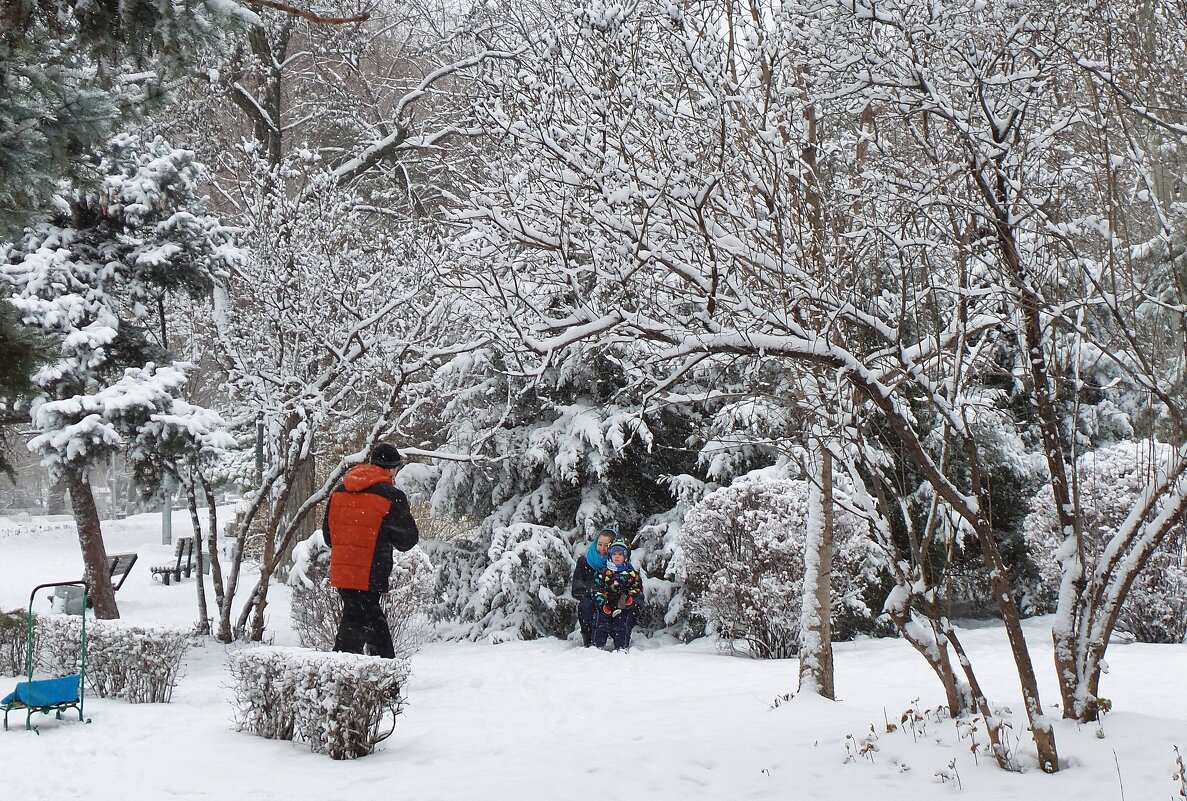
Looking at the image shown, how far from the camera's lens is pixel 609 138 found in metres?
4.27

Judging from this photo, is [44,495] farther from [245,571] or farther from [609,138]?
[609,138]

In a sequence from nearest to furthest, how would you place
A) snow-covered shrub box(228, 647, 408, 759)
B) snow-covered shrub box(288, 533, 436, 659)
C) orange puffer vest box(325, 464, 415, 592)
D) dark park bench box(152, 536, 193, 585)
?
snow-covered shrub box(228, 647, 408, 759) → orange puffer vest box(325, 464, 415, 592) → snow-covered shrub box(288, 533, 436, 659) → dark park bench box(152, 536, 193, 585)

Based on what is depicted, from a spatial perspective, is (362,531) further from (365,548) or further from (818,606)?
(818,606)

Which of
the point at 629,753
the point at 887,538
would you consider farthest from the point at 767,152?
the point at 629,753

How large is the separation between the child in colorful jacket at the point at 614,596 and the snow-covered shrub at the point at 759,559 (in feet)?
2.38

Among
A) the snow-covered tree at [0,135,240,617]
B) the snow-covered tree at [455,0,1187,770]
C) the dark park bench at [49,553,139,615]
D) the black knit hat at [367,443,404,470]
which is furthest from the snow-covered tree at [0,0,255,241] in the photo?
the dark park bench at [49,553,139,615]

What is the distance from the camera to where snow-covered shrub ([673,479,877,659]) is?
9.31 meters

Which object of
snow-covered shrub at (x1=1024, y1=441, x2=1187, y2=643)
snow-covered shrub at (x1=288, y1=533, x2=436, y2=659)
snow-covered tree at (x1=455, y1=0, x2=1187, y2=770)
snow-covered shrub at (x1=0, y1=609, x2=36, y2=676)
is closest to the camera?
snow-covered tree at (x1=455, y1=0, x2=1187, y2=770)

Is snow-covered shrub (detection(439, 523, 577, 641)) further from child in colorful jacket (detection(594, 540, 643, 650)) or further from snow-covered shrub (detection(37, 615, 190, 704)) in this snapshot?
Result: snow-covered shrub (detection(37, 615, 190, 704))

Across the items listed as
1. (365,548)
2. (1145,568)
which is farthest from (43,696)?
(1145,568)

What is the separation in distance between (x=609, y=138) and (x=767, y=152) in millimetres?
709

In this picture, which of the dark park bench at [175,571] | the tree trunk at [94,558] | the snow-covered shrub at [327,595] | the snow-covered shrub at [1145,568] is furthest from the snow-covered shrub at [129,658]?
the dark park bench at [175,571]

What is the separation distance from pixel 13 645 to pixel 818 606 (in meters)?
7.09

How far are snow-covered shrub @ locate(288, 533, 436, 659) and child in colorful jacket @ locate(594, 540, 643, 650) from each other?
1.81 m
